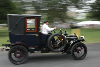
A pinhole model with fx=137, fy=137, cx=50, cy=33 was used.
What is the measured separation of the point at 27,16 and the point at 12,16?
0.58 meters

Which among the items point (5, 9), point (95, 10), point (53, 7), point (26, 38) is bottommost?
point (26, 38)

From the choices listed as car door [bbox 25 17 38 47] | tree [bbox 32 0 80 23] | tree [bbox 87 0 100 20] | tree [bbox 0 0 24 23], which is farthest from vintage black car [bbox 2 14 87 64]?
tree [bbox 32 0 80 23]

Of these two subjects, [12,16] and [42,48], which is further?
[42,48]

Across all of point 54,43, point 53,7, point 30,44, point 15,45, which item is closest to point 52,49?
point 54,43

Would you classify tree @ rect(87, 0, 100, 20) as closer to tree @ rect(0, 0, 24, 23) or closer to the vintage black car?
tree @ rect(0, 0, 24, 23)

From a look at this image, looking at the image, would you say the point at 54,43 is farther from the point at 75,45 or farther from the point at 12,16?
the point at 12,16

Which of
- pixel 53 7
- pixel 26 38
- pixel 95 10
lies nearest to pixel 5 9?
pixel 26 38

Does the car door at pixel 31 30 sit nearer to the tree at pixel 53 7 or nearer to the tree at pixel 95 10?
the tree at pixel 95 10

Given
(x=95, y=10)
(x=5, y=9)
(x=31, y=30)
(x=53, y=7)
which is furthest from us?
(x=53, y=7)

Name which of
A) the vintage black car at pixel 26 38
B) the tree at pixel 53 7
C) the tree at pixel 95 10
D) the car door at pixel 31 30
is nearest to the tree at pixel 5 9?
the vintage black car at pixel 26 38

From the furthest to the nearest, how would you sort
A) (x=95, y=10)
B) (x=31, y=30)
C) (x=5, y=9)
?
1. (x=95, y=10)
2. (x=5, y=9)
3. (x=31, y=30)

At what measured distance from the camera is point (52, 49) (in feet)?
18.3

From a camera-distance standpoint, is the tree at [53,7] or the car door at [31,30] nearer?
the car door at [31,30]

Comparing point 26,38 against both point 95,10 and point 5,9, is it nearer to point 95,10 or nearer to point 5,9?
point 5,9
